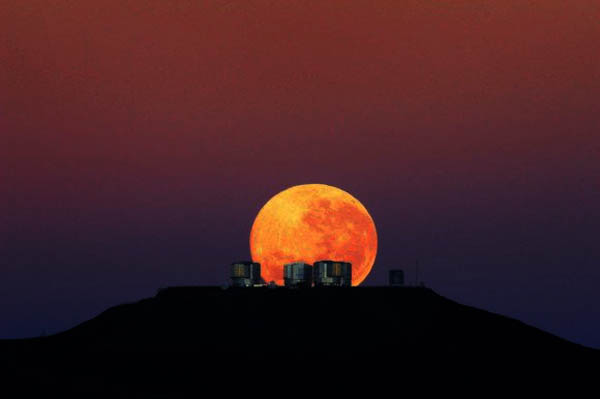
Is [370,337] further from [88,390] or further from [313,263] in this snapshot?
[88,390]

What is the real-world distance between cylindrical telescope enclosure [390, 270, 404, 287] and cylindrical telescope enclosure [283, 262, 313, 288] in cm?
805

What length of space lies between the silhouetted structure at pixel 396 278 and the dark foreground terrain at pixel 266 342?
2016mm

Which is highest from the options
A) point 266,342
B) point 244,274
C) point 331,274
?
point 331,274

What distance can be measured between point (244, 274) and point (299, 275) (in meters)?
6.17

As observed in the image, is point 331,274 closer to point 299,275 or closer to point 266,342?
point 299,275

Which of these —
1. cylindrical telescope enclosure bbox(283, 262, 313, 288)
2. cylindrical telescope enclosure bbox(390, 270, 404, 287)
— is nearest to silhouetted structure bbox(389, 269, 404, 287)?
cylindrical telescope enclosure bbox(390, 270, 404, 287)

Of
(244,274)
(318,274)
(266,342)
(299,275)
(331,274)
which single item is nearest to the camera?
(266,342)

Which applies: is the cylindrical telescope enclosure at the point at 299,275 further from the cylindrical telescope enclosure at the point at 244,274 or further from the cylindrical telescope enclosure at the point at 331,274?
the cylindrical telescope enclosure at the point at 244,274

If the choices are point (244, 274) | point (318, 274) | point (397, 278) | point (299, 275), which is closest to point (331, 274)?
point (318, 274)

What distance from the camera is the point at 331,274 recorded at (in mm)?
95125

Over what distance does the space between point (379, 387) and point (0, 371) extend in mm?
29293

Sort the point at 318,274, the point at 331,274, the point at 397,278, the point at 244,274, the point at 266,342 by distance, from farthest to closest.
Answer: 1. the point at 244,274
2. the point at 397,278
3. the point at 318,274
4. the point at 331,274
5. the point at 266,342

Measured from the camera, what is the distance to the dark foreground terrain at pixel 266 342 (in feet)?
263

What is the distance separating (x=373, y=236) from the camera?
10069 centimetres
